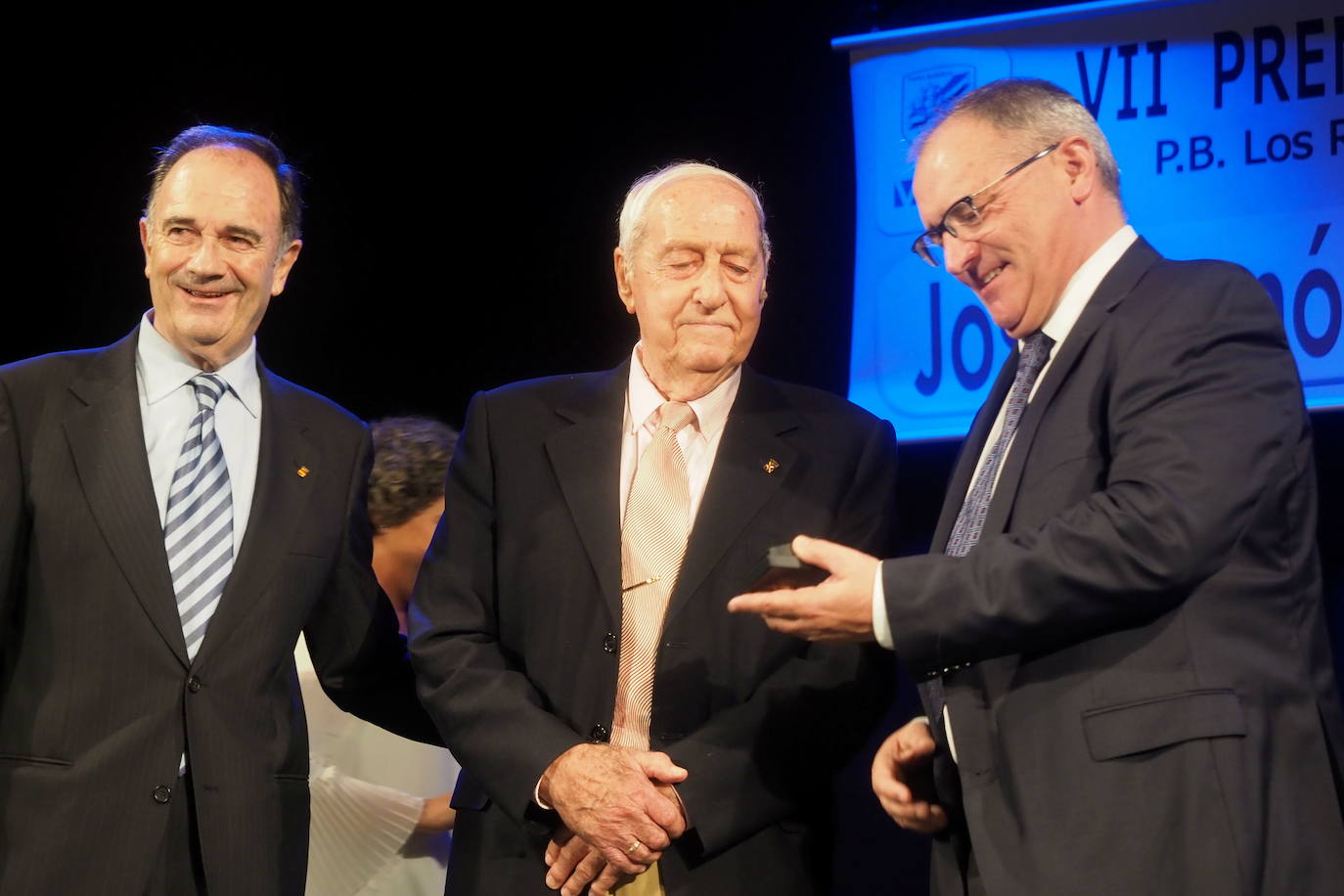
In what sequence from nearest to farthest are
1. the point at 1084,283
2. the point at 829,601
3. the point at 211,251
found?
1. the point at 829,601
2. the point at 1084,283
3. the point at 211,251

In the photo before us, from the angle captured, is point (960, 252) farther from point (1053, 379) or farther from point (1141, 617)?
point (1141, 617)

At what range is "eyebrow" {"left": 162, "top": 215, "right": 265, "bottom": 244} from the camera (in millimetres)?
2570

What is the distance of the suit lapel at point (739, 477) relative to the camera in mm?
2467

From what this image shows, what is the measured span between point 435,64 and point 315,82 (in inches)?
15.6

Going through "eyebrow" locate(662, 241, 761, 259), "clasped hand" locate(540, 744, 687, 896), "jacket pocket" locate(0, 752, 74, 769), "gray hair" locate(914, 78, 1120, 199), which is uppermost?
"gray hair" locate(914, 78, 1120, 199)

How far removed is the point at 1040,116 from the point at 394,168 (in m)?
2.98

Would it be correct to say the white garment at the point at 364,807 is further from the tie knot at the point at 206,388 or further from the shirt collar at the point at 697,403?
the shirt collar at the point at 697,403

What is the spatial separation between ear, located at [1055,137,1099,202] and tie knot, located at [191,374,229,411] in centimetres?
142

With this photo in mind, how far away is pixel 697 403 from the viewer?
2.65m

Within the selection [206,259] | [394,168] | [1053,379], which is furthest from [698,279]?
[394,168]

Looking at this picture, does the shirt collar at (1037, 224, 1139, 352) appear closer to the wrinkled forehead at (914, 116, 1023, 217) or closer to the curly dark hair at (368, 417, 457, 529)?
the wrinkled forehead at (914, 116, 1023, 217)

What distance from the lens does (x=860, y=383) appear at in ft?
13.6

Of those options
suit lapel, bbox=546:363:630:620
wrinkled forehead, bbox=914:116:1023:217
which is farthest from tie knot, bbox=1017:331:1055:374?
suit lapel, bbox=546:363:630:620

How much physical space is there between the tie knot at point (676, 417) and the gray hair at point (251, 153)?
2.51ft
